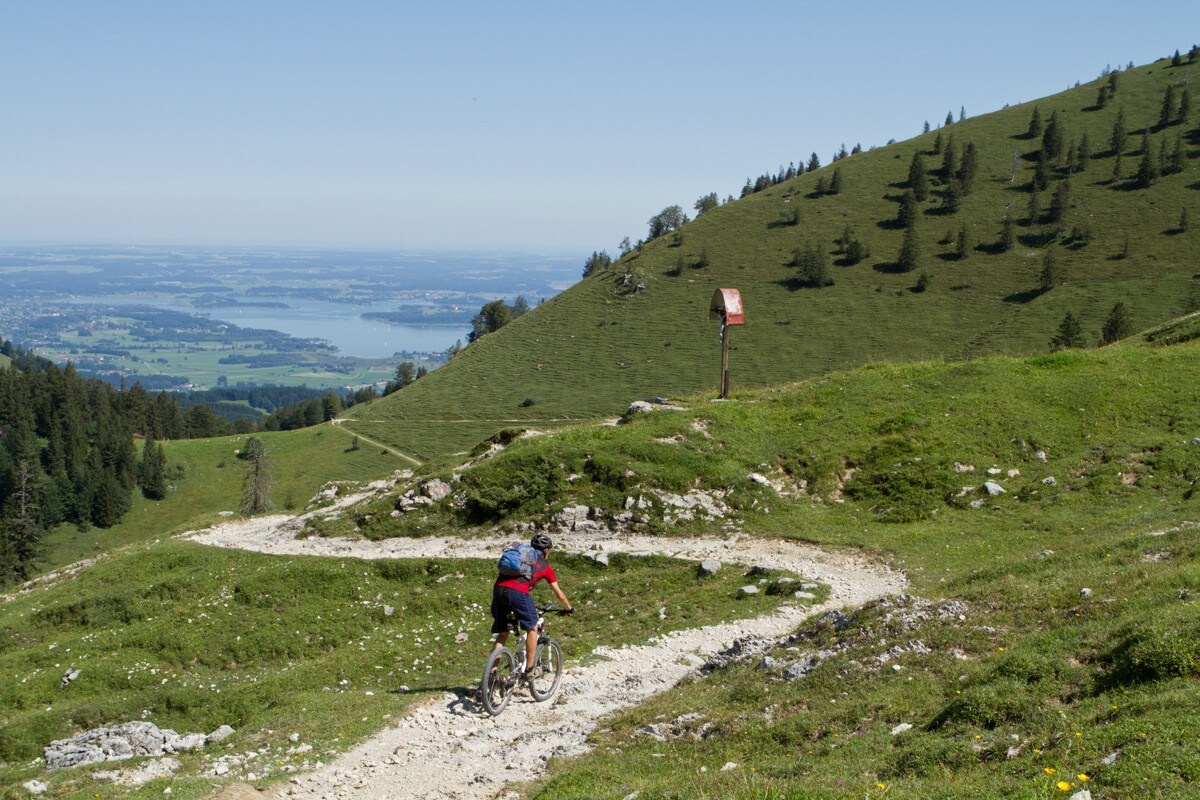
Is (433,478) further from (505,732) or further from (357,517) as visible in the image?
(505,732)

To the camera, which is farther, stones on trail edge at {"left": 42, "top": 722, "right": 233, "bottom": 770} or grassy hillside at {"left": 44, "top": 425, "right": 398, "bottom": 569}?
grassy hillside at {"left": 44, "top": 425, "right": 398, "bottom": 569}

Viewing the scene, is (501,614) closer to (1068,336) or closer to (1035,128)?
(1068,336)

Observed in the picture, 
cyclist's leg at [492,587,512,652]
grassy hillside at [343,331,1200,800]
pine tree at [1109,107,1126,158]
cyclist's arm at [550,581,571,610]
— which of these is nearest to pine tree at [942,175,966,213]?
pine tree at [1109,107,1126,158]

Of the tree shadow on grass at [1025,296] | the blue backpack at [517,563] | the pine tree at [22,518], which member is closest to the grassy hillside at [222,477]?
the pine tree at [22,518]

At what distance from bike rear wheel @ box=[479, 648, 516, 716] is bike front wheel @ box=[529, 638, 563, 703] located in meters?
0.41

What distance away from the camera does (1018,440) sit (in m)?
25.3

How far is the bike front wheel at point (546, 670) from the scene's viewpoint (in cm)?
1328

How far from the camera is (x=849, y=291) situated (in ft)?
401

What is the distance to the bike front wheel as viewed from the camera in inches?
523

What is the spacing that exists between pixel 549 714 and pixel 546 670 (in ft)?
3.52

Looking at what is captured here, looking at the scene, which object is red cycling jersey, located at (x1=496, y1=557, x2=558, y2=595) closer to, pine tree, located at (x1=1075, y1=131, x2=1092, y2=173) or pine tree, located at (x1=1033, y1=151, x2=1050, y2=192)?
pine tree, located at (x1=1033, y1=151, x2=1050, y2=192)

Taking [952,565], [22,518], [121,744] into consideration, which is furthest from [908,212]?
[121,744]

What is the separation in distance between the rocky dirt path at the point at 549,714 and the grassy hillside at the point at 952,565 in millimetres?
939

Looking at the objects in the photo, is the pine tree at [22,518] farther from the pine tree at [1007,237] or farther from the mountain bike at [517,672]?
the pine tree at [1007,237]
